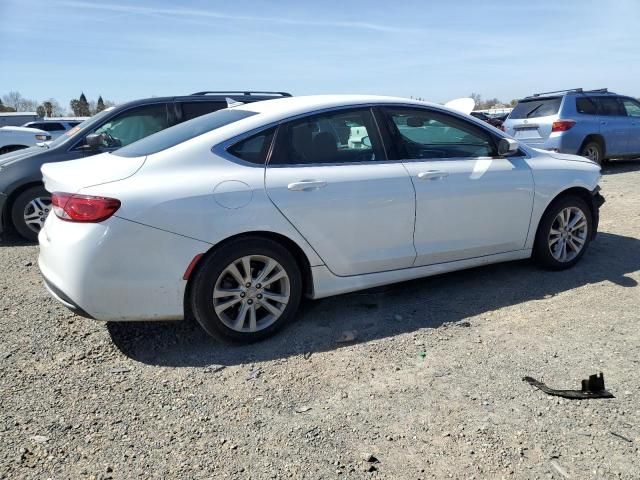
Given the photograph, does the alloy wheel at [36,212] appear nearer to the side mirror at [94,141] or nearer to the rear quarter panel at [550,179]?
the side mirror at [94,141]

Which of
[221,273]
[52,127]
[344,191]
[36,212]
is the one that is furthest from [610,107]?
[52,127]

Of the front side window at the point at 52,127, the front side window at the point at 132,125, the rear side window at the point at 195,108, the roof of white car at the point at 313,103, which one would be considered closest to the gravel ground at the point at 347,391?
the roof of white car at the point at 313,103

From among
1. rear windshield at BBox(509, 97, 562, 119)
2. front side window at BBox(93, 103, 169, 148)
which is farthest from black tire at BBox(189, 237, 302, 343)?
rear windshield at BBox(509, 97, 562, 119)

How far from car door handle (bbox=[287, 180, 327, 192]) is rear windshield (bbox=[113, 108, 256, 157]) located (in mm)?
658

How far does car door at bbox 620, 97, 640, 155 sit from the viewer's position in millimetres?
11891

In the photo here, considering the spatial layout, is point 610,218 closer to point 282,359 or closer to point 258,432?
Answer: point 282,359

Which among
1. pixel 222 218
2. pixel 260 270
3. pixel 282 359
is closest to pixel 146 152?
pixel 222 218

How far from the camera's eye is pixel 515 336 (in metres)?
3.60

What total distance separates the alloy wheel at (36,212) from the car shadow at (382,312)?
11.0 ft

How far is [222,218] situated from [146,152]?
0.78 metres

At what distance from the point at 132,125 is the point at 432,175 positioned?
435 centimetres

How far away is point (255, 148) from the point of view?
3607mm

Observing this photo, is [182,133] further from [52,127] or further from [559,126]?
[52,127]

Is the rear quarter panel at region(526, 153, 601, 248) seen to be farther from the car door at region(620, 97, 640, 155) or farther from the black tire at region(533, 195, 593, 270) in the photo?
the car door at region(620, 97, 640, 155)
